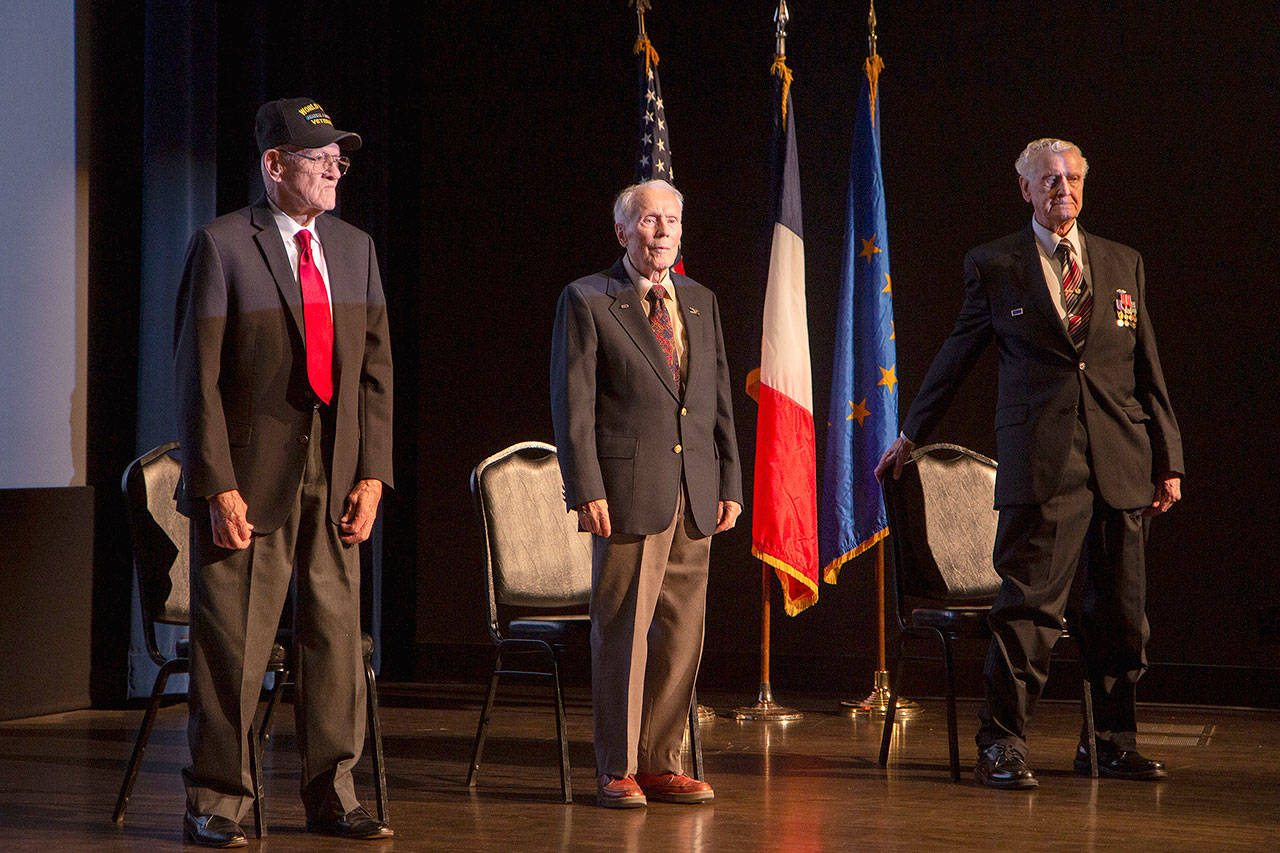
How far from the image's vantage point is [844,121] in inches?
231

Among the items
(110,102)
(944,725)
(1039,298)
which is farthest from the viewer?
(110,102)

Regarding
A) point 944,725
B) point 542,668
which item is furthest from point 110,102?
point 944,725

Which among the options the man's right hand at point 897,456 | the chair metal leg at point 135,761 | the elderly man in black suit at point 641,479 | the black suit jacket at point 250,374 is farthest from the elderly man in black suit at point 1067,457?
the chair metal leg at point 135,761

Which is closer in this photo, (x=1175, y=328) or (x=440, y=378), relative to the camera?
(x=1175, y=328)

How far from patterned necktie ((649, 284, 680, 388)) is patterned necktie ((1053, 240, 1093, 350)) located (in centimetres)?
110

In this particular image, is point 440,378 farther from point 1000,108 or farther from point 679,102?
point 1000,108

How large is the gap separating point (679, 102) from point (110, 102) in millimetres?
2331

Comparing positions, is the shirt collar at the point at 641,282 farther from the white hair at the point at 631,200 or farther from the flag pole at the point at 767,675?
the flag pole at the point at 767,675

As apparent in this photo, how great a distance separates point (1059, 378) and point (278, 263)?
6.77 feet

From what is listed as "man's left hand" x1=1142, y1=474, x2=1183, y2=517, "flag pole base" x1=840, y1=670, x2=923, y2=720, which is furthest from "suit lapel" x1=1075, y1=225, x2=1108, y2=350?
"flag pole base" x1=840, y1=670, x2=923, y2=720

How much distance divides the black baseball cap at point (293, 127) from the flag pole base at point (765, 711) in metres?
2.82

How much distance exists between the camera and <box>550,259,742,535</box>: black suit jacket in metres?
3.40

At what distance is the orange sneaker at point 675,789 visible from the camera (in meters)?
3.50

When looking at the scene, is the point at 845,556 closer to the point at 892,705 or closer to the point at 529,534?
the point at 892,705
